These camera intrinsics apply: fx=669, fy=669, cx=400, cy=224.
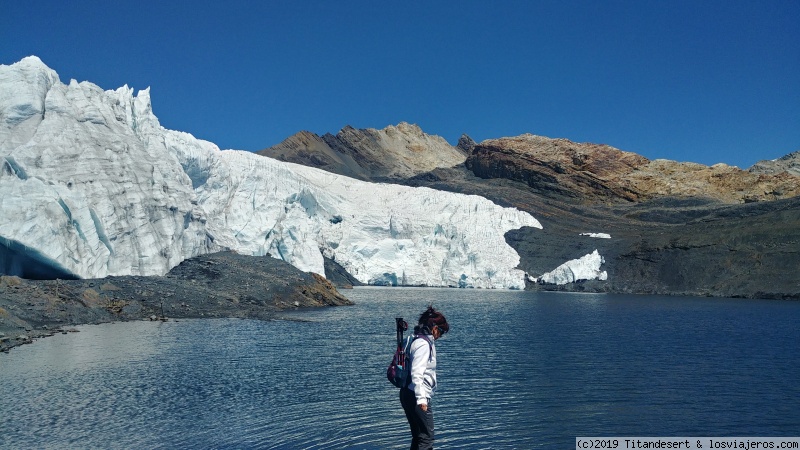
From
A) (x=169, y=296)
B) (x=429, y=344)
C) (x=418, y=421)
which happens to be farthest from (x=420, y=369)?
(x=169, y=296)

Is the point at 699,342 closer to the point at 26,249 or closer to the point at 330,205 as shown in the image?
the point at 26,249

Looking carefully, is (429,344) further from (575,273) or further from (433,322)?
(575,273)

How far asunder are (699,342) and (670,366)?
8.52 meters

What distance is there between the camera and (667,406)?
631 inches

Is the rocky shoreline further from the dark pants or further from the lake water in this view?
the dark pants

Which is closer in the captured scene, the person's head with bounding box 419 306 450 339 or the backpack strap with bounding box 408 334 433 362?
the backpack strap with bounding box 408 334 433 362

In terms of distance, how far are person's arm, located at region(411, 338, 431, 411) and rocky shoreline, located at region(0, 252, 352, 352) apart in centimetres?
2044

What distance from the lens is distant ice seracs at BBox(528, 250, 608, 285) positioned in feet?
281

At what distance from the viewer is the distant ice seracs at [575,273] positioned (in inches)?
3366

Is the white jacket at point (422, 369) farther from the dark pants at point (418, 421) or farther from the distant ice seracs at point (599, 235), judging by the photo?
the distant ice seracs at point (599, 235)

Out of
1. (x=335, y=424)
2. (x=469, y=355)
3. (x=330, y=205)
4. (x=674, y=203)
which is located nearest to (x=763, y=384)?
(x=469, y=355)

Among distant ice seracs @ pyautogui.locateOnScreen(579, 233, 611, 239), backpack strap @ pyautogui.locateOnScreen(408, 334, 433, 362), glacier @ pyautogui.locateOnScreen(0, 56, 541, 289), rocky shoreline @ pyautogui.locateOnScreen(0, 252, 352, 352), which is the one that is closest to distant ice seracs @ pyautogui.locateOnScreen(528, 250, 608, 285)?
glacier @ pyautogui.locateOnScreen(0, 56, 541, 289)

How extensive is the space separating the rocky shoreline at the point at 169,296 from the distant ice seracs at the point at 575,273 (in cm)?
3992

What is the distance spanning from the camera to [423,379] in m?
8.31
